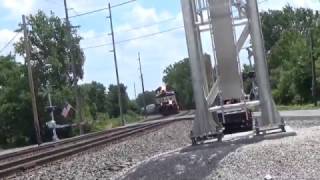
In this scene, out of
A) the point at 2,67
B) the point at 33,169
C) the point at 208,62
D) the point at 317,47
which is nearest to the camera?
the point at 208,62

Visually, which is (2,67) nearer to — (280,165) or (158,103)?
(158,103)

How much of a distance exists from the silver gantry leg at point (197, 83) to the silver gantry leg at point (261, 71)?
4.17ft

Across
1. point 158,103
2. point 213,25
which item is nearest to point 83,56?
point 158,103

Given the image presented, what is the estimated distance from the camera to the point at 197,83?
48.6ft

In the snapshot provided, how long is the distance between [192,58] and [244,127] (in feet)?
25.1

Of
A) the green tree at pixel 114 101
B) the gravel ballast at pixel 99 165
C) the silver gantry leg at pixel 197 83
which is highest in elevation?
the green tree at pixel 114 101

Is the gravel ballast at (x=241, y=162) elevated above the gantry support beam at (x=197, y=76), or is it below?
below

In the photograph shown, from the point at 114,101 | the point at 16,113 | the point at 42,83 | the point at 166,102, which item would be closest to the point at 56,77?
the point at 42,83

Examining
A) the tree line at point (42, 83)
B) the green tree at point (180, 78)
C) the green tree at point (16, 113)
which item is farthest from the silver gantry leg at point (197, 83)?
the green tree at point (180, 78)

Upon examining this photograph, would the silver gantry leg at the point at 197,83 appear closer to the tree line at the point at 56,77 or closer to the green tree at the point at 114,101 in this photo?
the tree line at the point at 56,77

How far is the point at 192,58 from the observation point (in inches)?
581

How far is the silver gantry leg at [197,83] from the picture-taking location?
14.8m

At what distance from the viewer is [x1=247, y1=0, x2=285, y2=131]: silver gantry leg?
573 inches

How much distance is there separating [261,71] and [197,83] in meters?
1.50
